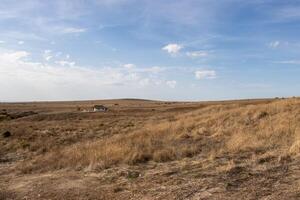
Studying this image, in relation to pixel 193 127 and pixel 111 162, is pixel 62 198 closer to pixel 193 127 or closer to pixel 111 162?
pixel 111 162

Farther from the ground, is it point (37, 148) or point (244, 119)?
point (244, 119)

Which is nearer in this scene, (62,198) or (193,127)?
(62,198)

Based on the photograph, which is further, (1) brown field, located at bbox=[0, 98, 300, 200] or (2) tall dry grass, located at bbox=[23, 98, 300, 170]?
(2) tall dry grass, located at bbox=[23, 98, 300, 170]

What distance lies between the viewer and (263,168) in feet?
34.1

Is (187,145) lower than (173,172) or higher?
higher

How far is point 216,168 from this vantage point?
10.7m

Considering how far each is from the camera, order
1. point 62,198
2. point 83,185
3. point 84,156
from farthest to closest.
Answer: point 84,156
point 83,185
point 62,198

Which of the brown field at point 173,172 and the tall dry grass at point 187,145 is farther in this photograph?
the tall dry grass at point 187,145

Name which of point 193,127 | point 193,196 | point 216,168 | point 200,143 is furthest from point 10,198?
point 193,127

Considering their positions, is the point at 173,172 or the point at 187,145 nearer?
the point at 173,172

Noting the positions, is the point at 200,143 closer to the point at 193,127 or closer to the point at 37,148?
the point at 193,127

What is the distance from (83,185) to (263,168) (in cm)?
443

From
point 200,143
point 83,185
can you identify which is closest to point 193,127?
point 200,143

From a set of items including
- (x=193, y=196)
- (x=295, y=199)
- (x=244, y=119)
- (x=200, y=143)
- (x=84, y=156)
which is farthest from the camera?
(x=244, y=119)
